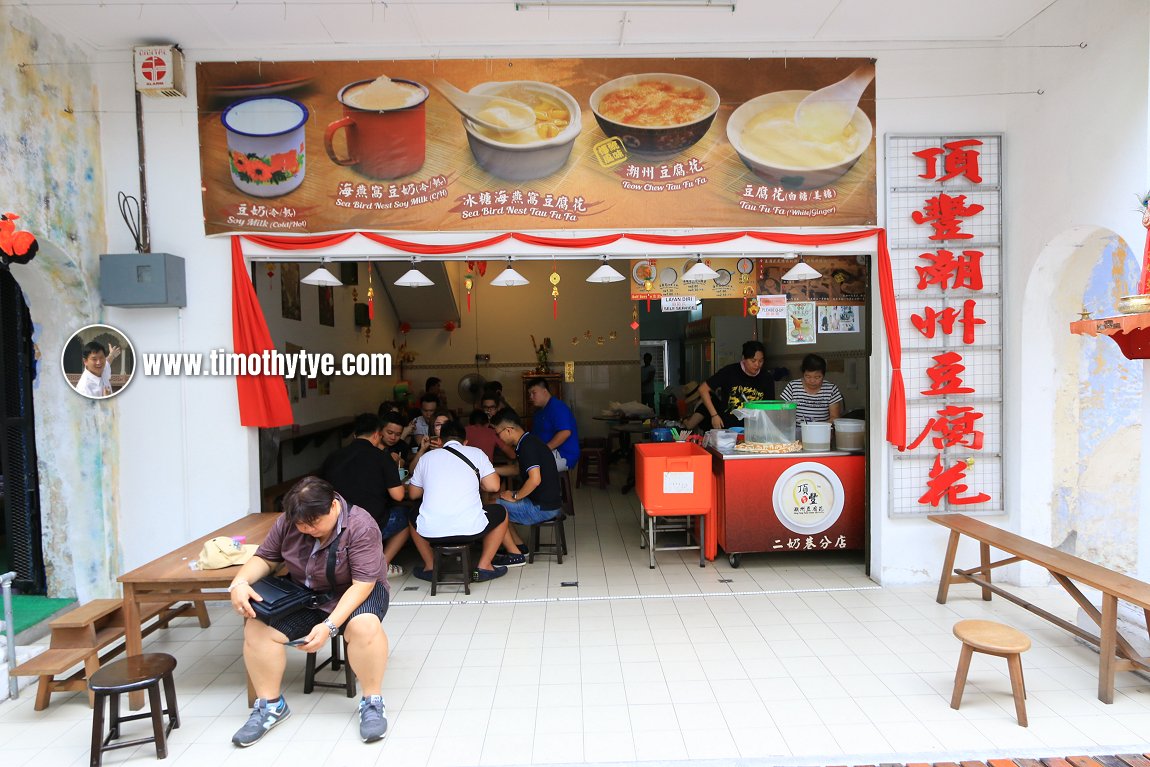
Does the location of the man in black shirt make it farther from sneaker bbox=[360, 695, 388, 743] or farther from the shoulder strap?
sneaker bbox=[360, 695, 388, 743]

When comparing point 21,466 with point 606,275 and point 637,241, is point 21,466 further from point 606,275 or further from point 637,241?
point 637,241

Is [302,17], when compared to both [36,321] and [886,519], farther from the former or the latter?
[886,519]

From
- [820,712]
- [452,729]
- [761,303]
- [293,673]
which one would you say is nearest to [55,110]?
[293,673]

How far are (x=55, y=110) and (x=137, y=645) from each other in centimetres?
349

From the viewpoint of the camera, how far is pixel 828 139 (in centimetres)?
498

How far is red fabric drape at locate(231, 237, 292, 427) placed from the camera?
16.0 ft

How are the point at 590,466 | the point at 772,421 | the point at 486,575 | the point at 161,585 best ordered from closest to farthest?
the point at 161,585 → the point at 486,575 → the point at 772,421 → the point at 590,466

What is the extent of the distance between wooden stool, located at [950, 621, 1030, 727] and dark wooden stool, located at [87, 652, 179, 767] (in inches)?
142

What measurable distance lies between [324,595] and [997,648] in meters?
3.14

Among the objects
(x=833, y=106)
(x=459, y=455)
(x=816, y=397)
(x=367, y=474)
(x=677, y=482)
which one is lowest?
(x=677, y=482)

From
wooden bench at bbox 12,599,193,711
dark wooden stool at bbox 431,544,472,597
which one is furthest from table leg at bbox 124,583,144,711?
dark wooden stool at bbox 431,544,472,597

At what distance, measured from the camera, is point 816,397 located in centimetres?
620

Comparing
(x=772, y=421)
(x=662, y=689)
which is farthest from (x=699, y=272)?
(x=662, y=689)

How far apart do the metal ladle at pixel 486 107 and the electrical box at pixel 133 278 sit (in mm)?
2280
